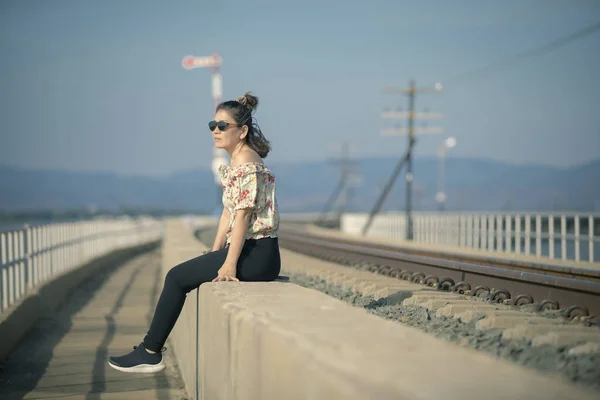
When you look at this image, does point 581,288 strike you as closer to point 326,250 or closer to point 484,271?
point 484,271

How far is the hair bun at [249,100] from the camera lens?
246 inches

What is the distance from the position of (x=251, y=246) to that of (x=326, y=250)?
11850 millimetres

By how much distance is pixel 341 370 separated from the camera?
9.23 feet

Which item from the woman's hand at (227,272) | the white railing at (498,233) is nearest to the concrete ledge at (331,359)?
the woman's hand at (227,272)

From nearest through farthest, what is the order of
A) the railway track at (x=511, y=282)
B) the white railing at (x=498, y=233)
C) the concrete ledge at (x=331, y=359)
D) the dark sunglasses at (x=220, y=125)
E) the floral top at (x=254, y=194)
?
the concrete ledge at (x=331, y=359)
the floral top at (x=254, y=194)
the dark sunglasses at (x=220, y=125)
the railway track at (x=511, y=282)
the white railing at (x=498, y=233)

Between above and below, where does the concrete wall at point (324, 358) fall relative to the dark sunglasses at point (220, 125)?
below

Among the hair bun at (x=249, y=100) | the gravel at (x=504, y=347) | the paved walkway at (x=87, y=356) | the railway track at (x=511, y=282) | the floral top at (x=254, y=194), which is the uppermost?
the hair bun at (x=249, y=100)

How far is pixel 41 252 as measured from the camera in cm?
1291

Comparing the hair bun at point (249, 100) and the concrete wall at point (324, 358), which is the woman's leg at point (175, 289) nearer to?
the concrete wall at point (324, 358)

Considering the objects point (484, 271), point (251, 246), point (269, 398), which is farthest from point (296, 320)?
point (484, 271)

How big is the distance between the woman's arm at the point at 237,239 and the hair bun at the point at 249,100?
2.90ft

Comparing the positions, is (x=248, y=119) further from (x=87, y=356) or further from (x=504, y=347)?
(x=87, y=356)

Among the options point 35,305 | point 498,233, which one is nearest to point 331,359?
point 35,305

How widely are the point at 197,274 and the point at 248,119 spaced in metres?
1.14
